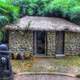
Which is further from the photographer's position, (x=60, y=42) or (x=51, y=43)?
(x=60, y=42)

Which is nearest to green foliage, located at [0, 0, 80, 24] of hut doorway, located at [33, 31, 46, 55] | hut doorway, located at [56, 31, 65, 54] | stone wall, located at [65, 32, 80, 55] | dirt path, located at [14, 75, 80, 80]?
stone wall, located at [65, 32, 80, 55]

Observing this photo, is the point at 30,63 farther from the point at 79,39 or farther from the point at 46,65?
the point at 79,39

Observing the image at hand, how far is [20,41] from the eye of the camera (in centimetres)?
2062

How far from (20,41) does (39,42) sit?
1.42 metres

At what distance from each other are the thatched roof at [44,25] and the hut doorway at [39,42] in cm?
81

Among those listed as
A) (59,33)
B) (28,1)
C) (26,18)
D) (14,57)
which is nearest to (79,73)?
(14,57)

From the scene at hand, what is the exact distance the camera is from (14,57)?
18891mm

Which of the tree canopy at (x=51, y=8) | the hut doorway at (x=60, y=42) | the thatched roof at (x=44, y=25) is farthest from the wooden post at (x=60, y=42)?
the tree canopy at (x=51, y=8)

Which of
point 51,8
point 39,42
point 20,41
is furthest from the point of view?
point 51,8

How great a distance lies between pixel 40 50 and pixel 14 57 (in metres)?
2.70

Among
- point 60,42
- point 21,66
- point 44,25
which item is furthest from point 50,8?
point 21,66

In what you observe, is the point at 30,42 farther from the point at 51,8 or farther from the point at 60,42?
the point at 51,8

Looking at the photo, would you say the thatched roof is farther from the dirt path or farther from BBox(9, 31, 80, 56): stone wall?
the dirt path

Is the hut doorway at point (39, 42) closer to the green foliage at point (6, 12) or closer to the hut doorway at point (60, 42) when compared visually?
the hut doorway at point (60, 42)
